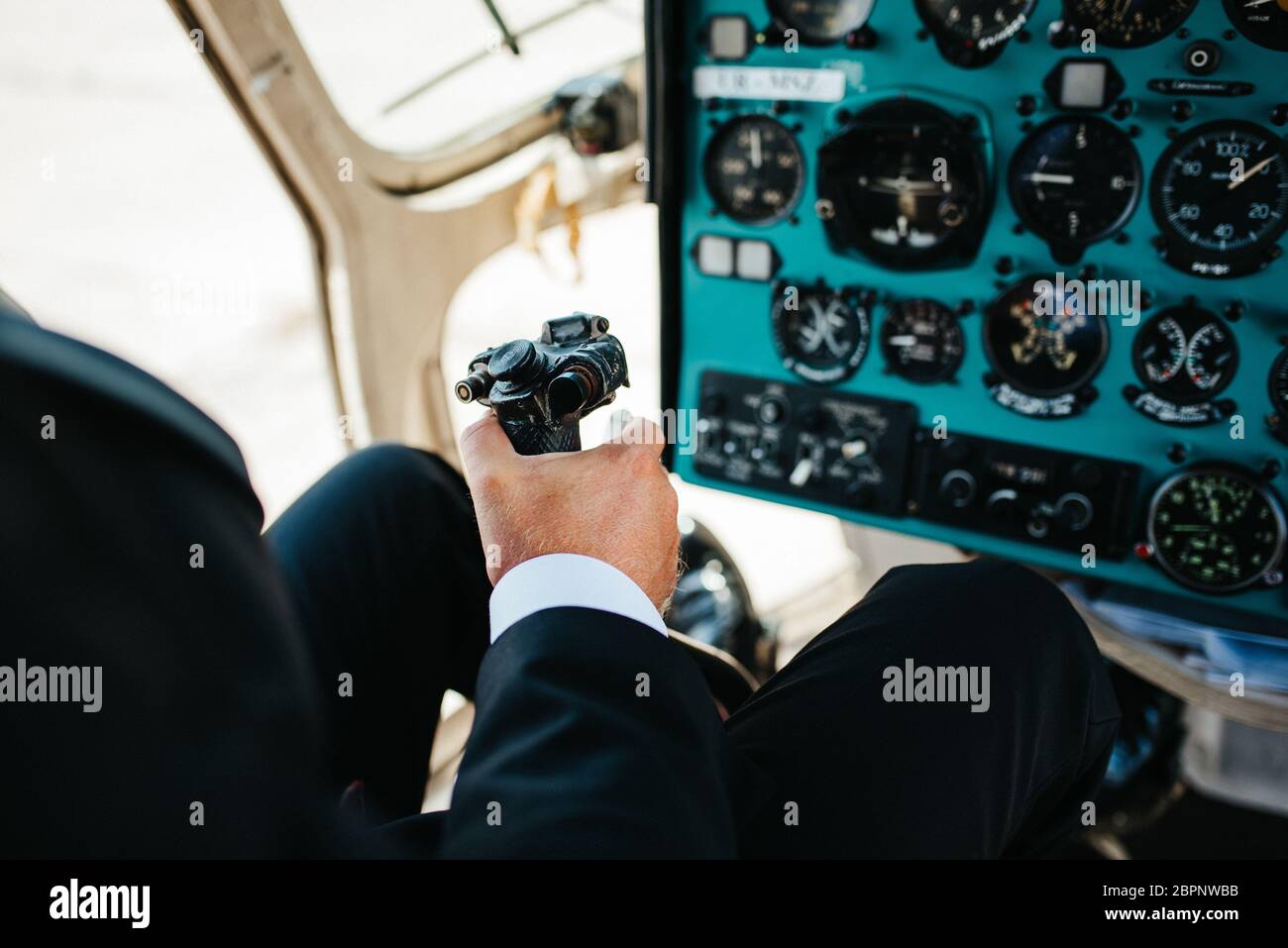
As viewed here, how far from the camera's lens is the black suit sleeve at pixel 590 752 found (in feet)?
2.43

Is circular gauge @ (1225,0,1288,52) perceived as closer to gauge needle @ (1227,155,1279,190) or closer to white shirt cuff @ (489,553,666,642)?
gauge needle @ (1227,155,1279,190)

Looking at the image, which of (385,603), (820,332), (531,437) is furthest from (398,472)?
(820,332)

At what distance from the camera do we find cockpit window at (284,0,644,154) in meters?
1.98

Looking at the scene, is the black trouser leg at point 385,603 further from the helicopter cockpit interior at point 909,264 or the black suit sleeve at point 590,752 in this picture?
the black suit sleeve at point 590,752

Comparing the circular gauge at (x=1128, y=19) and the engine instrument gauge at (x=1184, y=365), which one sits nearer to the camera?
the circular gauge at (x=1128, y=19)

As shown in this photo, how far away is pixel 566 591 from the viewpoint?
92 centimetres

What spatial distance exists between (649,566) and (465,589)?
1.41 ft

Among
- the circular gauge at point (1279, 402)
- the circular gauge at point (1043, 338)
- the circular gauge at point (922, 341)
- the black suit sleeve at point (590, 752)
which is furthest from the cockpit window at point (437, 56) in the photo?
the black suit sleeve at point (590, 752)

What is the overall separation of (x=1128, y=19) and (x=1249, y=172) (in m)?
0.29

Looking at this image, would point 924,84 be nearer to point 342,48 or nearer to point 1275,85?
point 1275,85

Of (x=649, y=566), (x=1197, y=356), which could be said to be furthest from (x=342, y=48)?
(x=1197, y=356)

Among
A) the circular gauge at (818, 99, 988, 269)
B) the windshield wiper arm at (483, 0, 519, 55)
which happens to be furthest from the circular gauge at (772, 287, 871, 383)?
the windshield wiper arm at (483, 0, 519, 55)

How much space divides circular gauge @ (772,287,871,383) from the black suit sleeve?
4.02ft

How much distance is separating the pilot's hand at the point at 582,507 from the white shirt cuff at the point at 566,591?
2 centimetres
